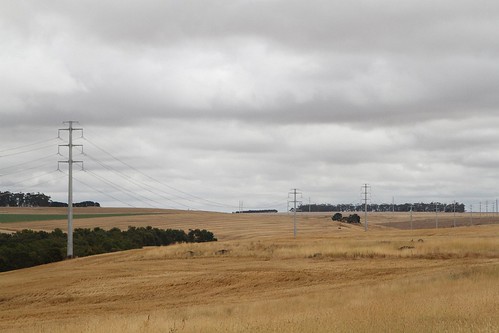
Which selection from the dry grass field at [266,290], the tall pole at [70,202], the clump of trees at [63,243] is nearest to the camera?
the dry grass field at [266,290]

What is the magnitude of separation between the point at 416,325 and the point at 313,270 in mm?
25283

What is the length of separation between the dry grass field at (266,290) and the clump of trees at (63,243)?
608 cm

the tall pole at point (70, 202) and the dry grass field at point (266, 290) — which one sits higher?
the tall pole at point (70, 202)

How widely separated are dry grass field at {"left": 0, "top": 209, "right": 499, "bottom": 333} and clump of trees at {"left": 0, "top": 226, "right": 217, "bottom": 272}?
6080 millimetres

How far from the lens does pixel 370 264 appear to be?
4219 centimetres

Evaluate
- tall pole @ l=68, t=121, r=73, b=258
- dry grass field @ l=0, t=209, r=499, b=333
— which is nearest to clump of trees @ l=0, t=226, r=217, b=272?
tall pole @ l=68, t=121, r=73, b=258

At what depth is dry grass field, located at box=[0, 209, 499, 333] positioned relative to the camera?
17391mm

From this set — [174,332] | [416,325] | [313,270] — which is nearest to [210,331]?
[174,332]

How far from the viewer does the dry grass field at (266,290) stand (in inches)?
685

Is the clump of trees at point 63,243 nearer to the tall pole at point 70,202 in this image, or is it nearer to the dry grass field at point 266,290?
the tall pole at point 70,202

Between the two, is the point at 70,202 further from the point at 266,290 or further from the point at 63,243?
the point at 266,290

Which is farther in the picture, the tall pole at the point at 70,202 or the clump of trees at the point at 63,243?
the clump of trees at the point at 63,243

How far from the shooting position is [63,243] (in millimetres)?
65625

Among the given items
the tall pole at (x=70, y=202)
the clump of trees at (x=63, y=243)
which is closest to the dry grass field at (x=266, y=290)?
the tall pole at (x=70, y=202)
